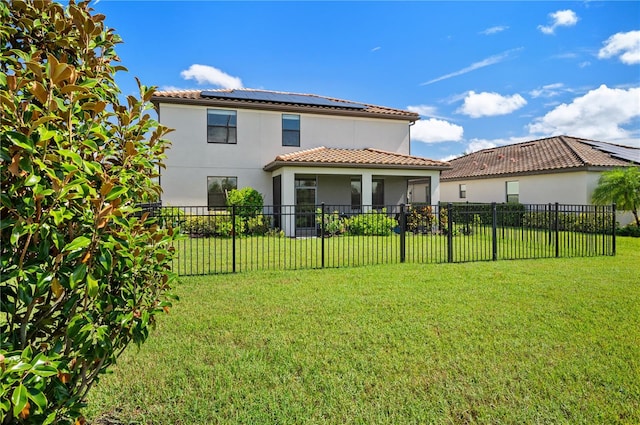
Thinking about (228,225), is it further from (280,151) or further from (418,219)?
(418,219)

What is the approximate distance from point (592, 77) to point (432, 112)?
25.1 feet

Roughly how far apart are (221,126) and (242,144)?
133 centimetres

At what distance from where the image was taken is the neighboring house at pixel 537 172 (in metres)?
17.3

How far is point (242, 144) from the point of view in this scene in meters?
16.9

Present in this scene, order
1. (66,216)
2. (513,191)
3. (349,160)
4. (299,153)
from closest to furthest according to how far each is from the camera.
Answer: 1. (66,216)
2. (349,160)
3. (299,153)
4. (513,191)

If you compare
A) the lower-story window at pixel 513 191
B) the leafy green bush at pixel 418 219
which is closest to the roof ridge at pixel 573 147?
the lower-story window at pixel 513 191

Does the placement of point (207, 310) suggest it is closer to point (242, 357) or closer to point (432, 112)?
point (242, 357)

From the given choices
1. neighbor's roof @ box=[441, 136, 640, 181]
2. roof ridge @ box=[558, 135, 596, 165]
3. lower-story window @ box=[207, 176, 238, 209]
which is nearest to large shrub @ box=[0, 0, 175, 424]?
lower-story window @ box=[207, 176, 238, 209]

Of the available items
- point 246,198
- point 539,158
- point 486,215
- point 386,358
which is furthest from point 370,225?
point 539,158

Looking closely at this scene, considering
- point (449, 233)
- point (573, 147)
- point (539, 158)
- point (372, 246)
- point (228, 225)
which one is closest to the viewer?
point (449, 233)

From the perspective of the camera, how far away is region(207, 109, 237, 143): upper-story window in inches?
650

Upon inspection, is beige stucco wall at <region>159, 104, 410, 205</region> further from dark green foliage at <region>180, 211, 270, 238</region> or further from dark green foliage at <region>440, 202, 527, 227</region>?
dark green foliage at <region>440, 202, 527, 227</region>

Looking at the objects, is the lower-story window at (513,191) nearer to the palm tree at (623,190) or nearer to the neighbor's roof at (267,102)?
the palm tree at (623,190)

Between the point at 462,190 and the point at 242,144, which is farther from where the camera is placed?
the point at 462,190
